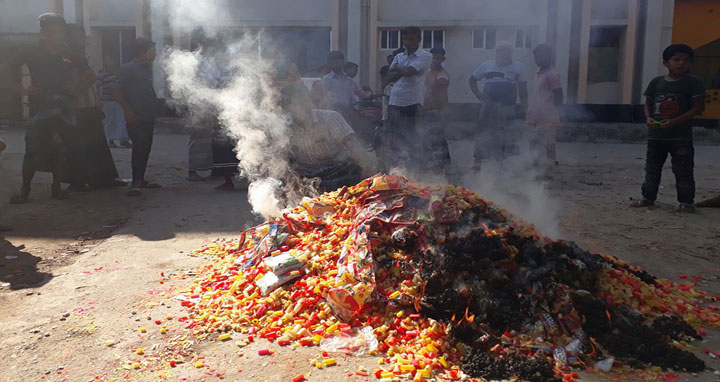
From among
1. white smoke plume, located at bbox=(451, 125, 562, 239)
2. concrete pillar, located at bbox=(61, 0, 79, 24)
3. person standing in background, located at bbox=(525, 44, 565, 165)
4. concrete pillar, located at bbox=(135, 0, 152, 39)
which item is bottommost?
white smoke plume, located at bbox=(451, 125, 562, 239)

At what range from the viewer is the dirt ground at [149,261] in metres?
2.71

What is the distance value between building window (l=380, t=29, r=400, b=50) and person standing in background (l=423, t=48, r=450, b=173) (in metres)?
7.39

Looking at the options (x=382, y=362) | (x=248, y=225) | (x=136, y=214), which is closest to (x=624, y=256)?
(x=382, y=362)

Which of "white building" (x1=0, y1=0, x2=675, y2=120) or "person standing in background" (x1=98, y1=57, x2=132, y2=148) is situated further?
"white building" (x1=0, y1=0, x2=675, y2=120)

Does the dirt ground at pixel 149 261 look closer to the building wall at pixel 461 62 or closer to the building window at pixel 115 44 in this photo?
the building wall at pixel 461 62

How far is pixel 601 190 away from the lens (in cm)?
704

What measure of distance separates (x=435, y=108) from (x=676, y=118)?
9.57ft

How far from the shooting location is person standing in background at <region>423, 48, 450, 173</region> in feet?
24.9

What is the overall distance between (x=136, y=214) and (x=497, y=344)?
14.3 ft

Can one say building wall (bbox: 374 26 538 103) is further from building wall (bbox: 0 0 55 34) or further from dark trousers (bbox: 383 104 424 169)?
building wall (bbox: 0 0 55 34)

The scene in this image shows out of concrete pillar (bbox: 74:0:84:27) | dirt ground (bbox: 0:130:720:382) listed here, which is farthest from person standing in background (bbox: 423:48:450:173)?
concrete pillar (bbox: 74:0:84:27)

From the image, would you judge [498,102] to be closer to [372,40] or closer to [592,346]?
[592,346]

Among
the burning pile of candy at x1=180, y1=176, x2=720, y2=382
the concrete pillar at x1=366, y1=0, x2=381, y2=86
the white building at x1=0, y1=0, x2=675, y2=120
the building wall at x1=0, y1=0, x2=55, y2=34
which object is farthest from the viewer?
the concrete pillar at x1=366, y1=0, x2=381, y2=86

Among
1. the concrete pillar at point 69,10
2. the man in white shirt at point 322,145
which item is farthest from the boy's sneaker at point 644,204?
the concrete pillar at point 69,10
